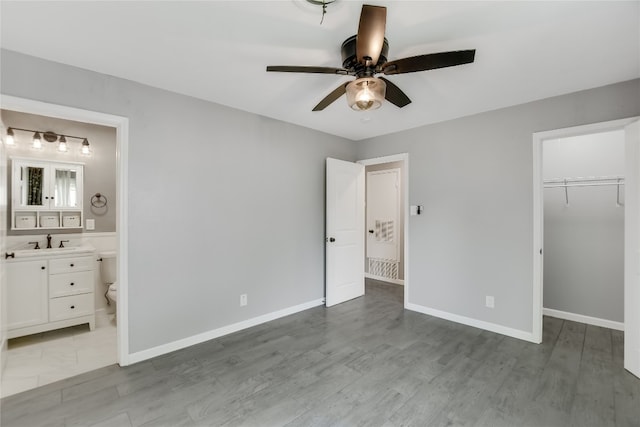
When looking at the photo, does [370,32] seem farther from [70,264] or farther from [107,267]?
[107,267]

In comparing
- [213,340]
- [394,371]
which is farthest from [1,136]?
[394,371]

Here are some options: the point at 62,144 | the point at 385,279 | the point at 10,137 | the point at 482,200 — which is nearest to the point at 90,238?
the point at 62,144

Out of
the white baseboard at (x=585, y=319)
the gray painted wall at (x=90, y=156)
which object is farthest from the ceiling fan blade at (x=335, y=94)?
the white baseboard at (x=585, y=319)

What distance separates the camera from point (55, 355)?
8.95 feet

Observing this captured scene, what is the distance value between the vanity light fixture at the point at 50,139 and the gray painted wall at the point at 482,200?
420 centimetres

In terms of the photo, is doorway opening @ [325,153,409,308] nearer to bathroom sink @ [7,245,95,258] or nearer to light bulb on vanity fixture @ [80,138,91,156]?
bathroom sink @ [7,245,95,258]

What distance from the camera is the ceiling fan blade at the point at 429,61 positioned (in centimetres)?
168

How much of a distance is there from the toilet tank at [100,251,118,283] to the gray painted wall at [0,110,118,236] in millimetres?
404

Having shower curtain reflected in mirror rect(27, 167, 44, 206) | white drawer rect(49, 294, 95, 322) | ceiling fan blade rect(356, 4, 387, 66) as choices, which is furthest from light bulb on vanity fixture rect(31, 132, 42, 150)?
ceiling fan blade rect(356, 4, 387, 66)

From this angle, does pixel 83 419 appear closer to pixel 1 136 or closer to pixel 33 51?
pixel 1 136

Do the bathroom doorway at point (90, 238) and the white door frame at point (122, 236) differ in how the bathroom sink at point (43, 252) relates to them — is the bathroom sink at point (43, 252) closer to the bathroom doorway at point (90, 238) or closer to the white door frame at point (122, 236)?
the bathroom doorway at point (90, 238)

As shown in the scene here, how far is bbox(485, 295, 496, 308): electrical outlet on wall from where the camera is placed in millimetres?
3289

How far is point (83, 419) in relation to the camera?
1891 mm

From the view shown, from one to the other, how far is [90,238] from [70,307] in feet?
3.19
